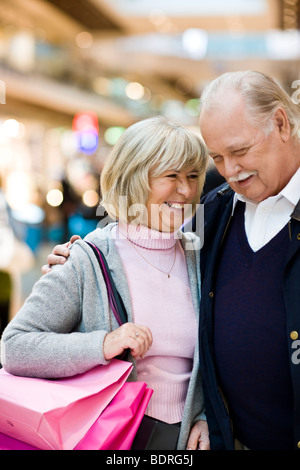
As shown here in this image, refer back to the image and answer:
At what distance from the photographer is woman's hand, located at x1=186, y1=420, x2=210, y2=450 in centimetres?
181

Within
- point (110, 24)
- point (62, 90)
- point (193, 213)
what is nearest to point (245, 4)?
point (110, 24)

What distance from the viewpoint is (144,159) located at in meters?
1.89

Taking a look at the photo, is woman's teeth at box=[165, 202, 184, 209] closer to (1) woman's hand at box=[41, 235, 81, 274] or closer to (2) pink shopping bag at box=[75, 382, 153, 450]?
(1) woman's hand at box=[41, 235, 81, 274]

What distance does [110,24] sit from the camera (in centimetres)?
1418

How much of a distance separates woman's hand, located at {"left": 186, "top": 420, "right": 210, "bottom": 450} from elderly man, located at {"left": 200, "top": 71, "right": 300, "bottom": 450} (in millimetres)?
43

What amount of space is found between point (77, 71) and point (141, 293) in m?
16.1

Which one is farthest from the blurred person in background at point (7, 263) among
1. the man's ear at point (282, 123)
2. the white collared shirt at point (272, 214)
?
the man's ear at point (282, 123)

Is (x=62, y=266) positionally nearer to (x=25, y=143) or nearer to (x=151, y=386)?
(x=151, y=386)

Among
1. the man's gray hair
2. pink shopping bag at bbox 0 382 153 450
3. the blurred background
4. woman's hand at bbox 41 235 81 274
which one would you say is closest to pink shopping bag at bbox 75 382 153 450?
pink shopping bag at bbox 0 382 153 450

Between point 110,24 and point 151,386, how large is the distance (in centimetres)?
1387

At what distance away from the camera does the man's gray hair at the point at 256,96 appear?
1.76 meters

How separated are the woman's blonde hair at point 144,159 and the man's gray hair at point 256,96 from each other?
0.15 metres

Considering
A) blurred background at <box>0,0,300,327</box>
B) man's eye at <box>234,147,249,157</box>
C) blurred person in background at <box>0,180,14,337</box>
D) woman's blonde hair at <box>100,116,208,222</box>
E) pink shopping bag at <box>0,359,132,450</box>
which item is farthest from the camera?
blurred background at <box>0,0,300,327</box>

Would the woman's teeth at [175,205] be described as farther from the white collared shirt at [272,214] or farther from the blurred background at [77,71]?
the blurred background at [77,71]
